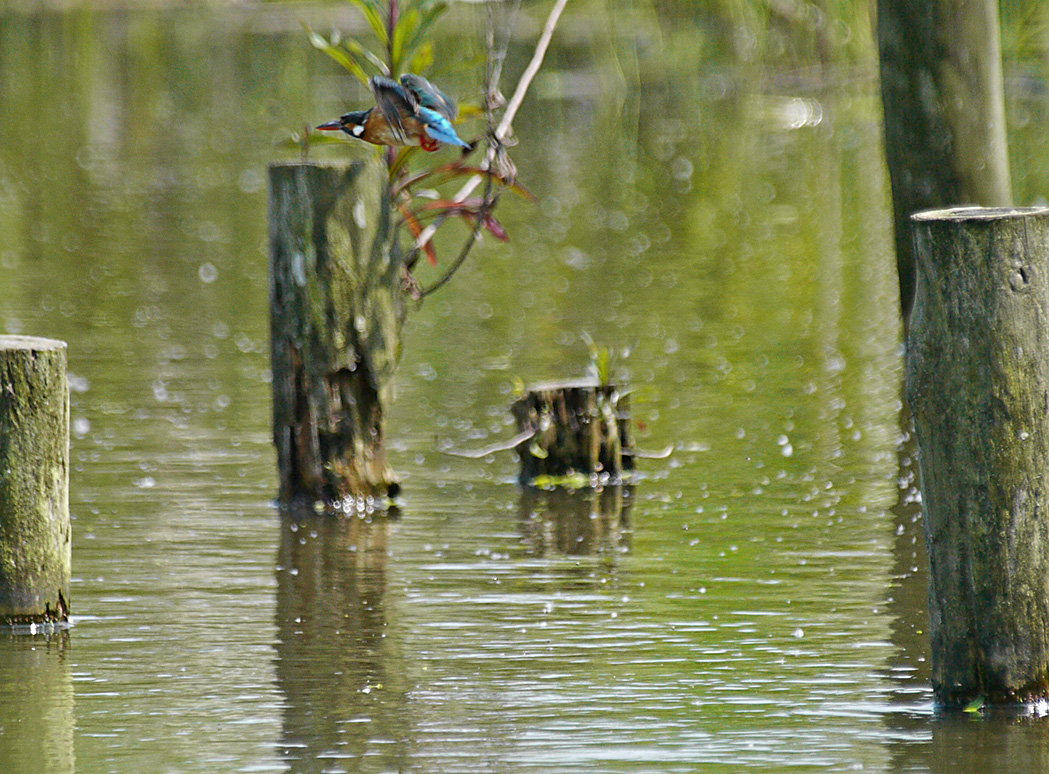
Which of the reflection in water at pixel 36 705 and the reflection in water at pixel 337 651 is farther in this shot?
the reflection in water at pixel 337 651

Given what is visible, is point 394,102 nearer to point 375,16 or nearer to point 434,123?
point 434,123

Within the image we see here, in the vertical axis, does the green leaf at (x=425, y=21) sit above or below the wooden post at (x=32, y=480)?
above

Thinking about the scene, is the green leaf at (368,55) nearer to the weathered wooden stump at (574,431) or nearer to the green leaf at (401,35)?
the green leaf at (401,35)

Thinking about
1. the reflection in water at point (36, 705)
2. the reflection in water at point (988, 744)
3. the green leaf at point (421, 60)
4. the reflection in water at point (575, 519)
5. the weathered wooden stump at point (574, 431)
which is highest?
the green leaf at point (421, 60)

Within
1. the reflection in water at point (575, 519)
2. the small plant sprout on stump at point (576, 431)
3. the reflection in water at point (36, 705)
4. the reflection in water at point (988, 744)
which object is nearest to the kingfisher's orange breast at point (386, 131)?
the small plant sprout on stump at point (576, 431)

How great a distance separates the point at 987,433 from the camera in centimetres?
499

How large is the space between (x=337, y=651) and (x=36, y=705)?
101 cm

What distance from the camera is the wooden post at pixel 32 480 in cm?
598

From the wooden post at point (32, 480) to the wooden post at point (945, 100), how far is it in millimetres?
5821

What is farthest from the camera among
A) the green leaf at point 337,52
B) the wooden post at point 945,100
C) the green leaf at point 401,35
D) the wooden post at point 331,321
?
the wooden post at point 945,100

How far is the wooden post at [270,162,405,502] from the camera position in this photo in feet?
25.2

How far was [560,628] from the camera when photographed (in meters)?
6.19

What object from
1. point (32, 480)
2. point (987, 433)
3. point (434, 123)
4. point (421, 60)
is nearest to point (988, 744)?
Result: point (987, 433)

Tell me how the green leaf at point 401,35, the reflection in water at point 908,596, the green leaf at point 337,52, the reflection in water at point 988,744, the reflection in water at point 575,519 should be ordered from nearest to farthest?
the reflection in water at point 988,744 < the reflection in water at point 908,596 < the reflection in water at point 575,519 < the green leaf at point 337,52 < the green leaf at point 401,35
